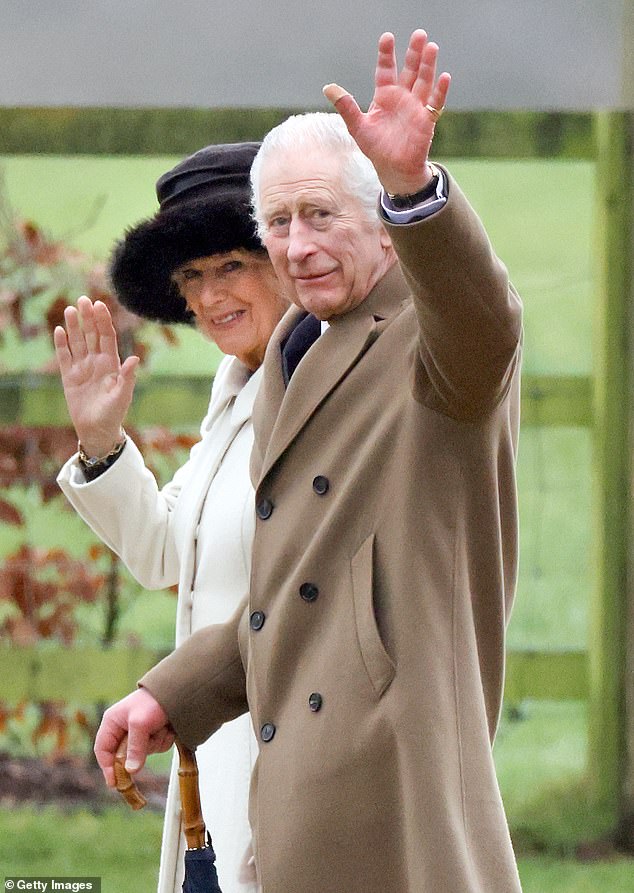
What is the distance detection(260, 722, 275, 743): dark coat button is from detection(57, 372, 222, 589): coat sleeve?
0.97 meters

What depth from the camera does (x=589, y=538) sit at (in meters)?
4.05

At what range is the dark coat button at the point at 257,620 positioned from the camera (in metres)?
1.96

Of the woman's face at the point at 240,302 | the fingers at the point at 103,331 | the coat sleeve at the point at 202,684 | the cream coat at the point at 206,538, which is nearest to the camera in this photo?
the coat sleeve at the point at 202,684

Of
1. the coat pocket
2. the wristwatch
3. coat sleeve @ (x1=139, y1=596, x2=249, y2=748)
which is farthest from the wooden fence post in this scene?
the wristwatch

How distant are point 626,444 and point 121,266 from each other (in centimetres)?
162

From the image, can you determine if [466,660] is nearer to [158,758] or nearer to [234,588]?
[234,588]

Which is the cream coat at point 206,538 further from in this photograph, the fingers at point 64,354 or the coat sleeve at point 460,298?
the coat sleeve at point 460,298

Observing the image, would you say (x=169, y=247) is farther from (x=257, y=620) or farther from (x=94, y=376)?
(x=257, y=620)

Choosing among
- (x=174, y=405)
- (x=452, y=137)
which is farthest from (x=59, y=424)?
(x=452, y=137)

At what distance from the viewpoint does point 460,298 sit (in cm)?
165

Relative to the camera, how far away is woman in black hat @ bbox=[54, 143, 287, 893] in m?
2.60

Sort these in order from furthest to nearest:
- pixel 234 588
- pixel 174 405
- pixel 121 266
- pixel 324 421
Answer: pixel 174 405 < pixel 121 266 < pixel 234 588 < pixel 324 421

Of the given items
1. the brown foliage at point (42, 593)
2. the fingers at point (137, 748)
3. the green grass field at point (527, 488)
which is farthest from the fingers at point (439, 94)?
the brown foliage at point (42, 593)

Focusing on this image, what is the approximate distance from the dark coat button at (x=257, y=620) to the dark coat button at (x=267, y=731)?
0.41 ft
